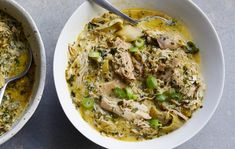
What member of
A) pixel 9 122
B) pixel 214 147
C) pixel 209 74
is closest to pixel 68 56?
pixel 9 122

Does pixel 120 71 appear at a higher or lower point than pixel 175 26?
lower

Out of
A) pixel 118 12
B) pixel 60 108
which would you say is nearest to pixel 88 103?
pixel 60 108

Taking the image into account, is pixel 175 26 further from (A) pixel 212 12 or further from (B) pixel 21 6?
(B) pixel 21 6

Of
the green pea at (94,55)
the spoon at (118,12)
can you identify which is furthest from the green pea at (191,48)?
the green pea at (94,55)

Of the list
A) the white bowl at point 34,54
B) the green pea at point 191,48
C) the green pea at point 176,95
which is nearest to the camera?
the white bowl at point 34,54

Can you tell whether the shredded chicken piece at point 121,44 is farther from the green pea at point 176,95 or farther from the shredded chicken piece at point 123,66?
the green pea at point 176,95

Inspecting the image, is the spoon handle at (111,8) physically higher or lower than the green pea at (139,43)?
higher

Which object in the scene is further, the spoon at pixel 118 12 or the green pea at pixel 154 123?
the spoon at pixel 118 12
